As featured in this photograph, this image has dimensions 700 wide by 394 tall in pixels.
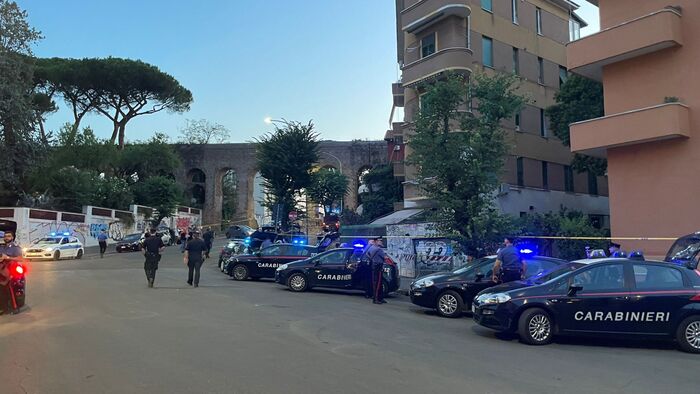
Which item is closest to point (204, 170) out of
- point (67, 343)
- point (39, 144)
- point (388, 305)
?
point (39, 144)

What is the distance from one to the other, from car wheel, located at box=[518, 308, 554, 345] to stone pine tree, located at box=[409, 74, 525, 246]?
686 centimetres

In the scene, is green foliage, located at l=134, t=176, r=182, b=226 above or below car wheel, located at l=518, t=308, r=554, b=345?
above

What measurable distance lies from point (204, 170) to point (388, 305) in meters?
56.8

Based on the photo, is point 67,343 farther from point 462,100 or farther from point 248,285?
point 462,100

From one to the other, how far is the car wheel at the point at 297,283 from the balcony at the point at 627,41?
42.4 feet

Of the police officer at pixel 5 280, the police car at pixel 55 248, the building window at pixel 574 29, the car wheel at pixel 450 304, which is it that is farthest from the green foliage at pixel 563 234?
the police car at pixel 55 248

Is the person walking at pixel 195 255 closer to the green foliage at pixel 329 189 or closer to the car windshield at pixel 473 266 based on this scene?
the car windshield at pixel 473 266

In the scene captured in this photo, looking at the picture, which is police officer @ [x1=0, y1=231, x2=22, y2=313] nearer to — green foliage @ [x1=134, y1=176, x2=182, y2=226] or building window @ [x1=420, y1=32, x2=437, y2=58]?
building window @ [x1=420, y1=32, x2=437, y2=58]

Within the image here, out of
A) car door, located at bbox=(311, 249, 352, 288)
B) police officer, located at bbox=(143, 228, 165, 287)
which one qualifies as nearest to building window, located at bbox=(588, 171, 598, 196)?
car door, located at bbox=(311, 249, 352, 288)

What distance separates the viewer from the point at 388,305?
1401 cm

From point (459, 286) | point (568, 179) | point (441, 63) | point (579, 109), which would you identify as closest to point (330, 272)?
point (459, 286)

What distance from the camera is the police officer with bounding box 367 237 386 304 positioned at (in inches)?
555

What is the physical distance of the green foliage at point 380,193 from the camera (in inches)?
1534

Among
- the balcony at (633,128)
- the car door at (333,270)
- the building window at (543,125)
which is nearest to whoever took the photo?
the car door at (333,270)
